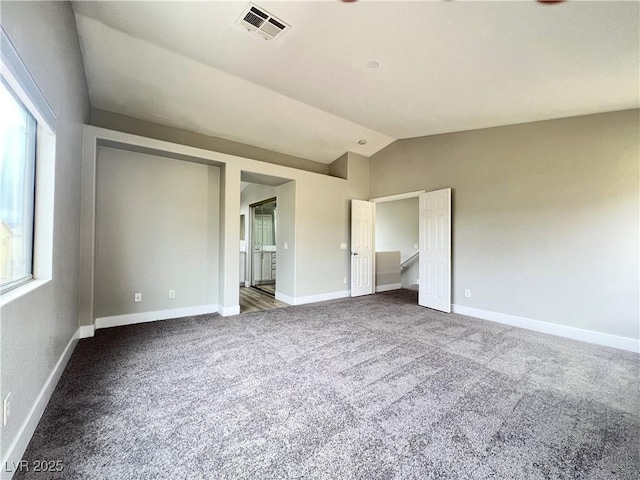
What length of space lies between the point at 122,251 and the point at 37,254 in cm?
178

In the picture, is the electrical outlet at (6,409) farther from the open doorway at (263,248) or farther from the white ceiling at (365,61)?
the open doorway at (263,248)

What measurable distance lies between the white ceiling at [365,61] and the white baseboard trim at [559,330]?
255 centimetres

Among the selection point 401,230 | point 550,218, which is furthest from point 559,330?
point 401,230

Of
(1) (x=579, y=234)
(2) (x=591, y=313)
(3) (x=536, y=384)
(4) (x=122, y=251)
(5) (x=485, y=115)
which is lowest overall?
(3) (x=536, y=384)

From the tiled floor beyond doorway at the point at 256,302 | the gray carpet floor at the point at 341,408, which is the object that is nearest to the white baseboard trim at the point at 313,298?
the tiled floor beyond doorway at the point at 256,302

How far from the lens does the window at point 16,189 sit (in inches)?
57.0

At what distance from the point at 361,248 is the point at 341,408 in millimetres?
3972

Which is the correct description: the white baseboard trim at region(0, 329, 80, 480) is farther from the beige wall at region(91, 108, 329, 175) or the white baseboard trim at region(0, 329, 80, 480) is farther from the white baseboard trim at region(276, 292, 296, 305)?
the white baseboard trim at region(276, 292, 296, 305)

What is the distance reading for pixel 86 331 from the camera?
10.2 feet

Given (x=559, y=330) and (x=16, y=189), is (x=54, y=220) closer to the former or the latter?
(x=16, y=189)

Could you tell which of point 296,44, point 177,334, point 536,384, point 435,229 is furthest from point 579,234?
point 177,334

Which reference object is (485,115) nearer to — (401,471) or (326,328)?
(326,328)

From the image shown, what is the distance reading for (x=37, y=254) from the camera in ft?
6.23

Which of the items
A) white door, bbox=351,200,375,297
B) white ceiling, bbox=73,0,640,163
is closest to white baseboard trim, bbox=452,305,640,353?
white door, bbox=351,200,375,297
